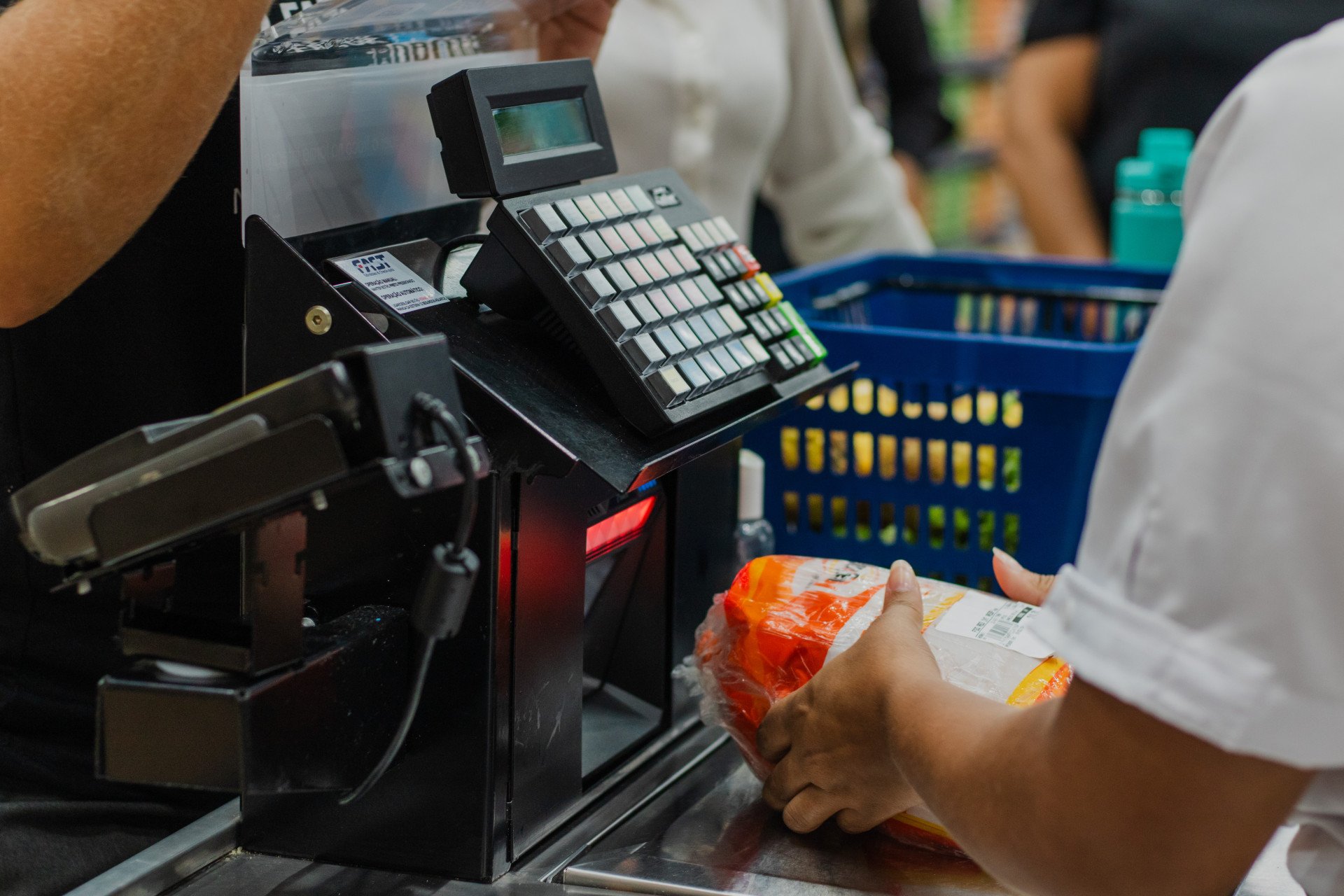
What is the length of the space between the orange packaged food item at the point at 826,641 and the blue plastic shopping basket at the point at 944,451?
0.30m

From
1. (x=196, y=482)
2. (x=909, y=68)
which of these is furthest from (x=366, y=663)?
(x=909, y=68)

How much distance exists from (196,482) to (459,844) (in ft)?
1.09

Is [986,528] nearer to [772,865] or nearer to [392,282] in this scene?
[772,865]

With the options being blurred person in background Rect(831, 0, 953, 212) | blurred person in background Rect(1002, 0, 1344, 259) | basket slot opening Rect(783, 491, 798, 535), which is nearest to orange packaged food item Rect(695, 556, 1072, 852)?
basket slot opening Rect(783, 491, 798, 535)

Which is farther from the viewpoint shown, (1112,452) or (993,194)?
(993,194)

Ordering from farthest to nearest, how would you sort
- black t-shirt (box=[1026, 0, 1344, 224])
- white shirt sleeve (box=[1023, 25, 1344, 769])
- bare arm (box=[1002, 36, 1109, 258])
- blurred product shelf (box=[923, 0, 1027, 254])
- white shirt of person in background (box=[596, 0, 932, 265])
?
blurred product shelf (box=[923, 0, 1027, 254]) → bare arm (box=[1002, 36, 1109, 258]) → black t-shirt (box=[1026, 0, 1344, 224]) → white shirt of person in background (box=[596, 0, 932, 265]) → white shirt sleeve (box=[1023, 25, 1344, 769])

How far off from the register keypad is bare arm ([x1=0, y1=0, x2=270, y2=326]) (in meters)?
0.22

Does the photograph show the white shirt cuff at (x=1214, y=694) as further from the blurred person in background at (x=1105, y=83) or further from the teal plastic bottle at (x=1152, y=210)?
the blurred person in background at (x=1105, y=83)

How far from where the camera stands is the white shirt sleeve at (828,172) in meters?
2.61

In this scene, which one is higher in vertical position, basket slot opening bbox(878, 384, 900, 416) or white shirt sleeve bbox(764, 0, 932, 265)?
white shirt sleeve bbox(764, 0, 932, 265)

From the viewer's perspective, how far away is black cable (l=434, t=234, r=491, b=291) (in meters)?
0.94

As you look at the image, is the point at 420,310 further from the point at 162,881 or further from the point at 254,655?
the point at 162,881

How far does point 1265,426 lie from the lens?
1.81ft

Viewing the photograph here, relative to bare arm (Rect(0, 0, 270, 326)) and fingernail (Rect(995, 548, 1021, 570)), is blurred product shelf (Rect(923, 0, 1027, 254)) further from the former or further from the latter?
bare arm (Rect(0, 0, 270, 326))
